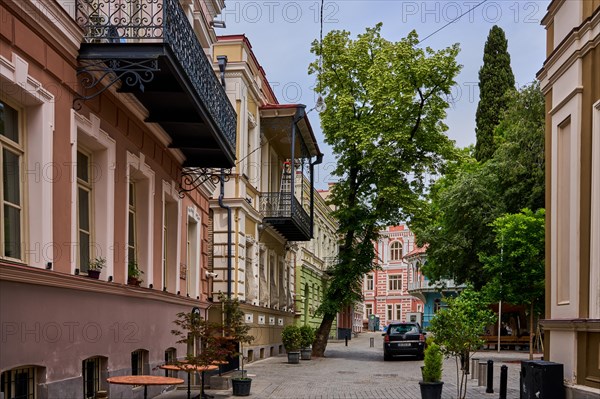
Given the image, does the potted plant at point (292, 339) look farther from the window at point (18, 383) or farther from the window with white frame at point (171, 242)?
the window at point (18, 383)

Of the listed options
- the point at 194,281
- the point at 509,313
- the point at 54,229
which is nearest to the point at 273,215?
the point at 194,281

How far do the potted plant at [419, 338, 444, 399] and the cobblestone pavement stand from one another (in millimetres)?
1986

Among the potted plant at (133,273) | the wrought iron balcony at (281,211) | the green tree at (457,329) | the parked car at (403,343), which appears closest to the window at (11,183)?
the potted plant at (133,273)

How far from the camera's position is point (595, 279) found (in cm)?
1023

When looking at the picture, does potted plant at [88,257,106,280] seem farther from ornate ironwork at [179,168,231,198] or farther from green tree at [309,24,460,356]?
green tree at [309,24,460,356]

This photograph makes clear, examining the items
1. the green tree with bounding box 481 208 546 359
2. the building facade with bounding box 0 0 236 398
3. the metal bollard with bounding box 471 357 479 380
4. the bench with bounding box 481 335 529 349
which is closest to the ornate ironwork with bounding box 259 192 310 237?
the green tree with bounding box 481 208 546 359

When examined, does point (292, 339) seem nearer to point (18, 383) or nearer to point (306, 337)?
point (306, 337)

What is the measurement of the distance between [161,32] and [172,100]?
5.29 feet

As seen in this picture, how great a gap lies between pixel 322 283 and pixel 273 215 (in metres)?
22.7

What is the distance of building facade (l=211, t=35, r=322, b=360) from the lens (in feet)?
73.0

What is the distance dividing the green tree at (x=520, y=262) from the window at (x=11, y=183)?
20.6m

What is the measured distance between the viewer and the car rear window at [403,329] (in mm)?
27938

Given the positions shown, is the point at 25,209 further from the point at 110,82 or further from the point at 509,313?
the point at 509,313

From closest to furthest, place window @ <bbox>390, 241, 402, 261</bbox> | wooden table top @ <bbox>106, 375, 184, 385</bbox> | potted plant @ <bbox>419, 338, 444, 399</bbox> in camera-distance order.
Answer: wooden table top @ <bbox>106, 375, 184, 385</bbox>
potted plant @ <bbox>419, 338, 444, 399</bbox>
window @ <bbox>390, 241, 402, 261</bbox>
